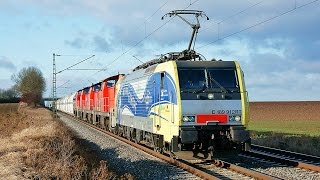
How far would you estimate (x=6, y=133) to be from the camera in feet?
94.9

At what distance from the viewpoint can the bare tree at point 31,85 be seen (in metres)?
96.8

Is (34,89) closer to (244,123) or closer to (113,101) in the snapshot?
(113,101)

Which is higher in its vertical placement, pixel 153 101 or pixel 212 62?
pixel 212 62

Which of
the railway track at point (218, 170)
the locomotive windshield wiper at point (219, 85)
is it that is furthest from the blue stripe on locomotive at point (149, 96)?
the railway track at point (218, 170)

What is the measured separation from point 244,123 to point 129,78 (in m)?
9.49

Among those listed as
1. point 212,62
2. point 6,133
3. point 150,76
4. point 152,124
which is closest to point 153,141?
point 152,124

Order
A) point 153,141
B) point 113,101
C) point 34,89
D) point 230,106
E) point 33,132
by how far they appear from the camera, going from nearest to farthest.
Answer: point 230,106 → point 153,141 → point 33,132 → point 113,101 → point 34,89

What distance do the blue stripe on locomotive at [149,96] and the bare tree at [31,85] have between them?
74.5m

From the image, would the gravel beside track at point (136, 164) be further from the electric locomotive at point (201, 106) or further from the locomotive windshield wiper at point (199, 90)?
the locomotive windshield wiper at point (199, 90)

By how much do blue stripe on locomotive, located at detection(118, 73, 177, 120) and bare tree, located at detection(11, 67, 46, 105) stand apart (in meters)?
74.5

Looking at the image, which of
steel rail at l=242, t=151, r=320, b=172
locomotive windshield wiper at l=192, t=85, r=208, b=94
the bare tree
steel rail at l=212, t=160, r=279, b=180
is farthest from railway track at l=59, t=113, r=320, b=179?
the bare tree

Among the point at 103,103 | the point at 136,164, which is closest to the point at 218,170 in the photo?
the point at 136,164

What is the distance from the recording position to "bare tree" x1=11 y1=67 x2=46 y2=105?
318 ft

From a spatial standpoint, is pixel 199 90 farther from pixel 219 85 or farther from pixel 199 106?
pixel 219 85
